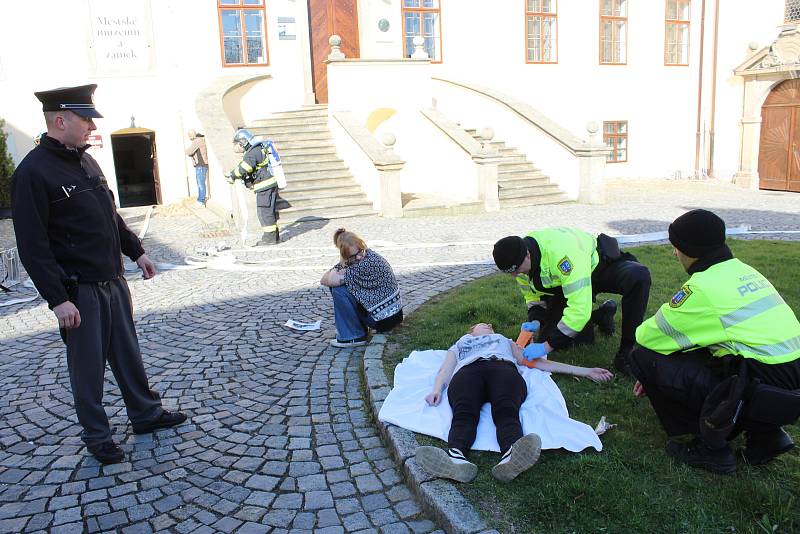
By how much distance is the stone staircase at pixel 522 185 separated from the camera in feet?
52.9

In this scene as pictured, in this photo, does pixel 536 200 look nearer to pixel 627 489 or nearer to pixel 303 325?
pixel 303 325

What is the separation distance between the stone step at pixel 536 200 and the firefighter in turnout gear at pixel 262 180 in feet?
19.8

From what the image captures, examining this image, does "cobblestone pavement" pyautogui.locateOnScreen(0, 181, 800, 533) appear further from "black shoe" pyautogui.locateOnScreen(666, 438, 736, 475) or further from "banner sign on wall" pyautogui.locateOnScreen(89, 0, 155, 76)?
"banner sign on wall" pyautogui.locateOnScreen(89, 0, 155, 76)

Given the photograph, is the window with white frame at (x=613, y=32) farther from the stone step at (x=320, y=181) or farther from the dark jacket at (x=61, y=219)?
the dark jacket at (x=61, y=219)

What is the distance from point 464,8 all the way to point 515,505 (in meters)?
18.6

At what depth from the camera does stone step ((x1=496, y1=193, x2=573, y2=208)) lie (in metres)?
15.9

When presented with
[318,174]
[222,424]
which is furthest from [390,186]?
[222,424]

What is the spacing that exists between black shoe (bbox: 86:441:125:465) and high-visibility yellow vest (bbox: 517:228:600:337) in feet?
9.69

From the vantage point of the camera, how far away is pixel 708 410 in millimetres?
3482

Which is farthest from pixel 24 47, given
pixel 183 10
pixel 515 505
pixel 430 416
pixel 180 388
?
pixel 515 505

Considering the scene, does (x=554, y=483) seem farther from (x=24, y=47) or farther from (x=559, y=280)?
(x=24, y=47)

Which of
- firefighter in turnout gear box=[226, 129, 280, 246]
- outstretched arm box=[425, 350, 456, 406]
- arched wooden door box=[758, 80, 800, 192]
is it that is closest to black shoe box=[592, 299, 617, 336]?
outstretched arm box=[425, 350, 456, 406]

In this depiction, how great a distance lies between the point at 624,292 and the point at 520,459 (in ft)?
7.20

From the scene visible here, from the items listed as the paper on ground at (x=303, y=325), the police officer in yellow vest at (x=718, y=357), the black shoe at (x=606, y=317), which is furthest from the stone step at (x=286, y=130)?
the police officer in yellow vest at (x=718, y=357)
